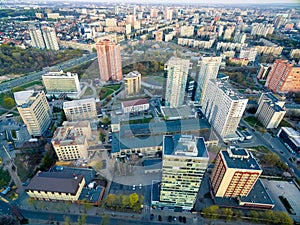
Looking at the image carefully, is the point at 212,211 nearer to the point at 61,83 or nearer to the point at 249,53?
the point at 61,83

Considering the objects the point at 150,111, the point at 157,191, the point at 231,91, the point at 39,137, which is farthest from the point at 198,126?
the point at 39,137

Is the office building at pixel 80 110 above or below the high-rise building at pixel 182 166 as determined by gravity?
below

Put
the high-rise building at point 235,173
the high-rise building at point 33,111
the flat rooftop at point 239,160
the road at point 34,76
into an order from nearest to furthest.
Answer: the high-rise building at point 235,173
the flat rooftop at point 239,160
the high-rise building at point 33,111
the road at point 34,76

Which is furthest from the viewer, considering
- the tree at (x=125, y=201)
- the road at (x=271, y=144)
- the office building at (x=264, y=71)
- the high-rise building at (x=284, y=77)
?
the office building at (x=264, y=71)

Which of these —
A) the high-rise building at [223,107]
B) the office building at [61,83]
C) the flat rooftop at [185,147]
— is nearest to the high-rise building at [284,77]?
the high-rise building at [223,107]

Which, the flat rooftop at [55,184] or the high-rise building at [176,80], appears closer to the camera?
the flat rooftop at [55,184]

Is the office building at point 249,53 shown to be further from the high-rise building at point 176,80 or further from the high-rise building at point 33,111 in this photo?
the high-rise building at point 33,111

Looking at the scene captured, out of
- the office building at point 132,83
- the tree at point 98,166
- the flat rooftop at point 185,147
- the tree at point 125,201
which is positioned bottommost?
the tree at point 98,166

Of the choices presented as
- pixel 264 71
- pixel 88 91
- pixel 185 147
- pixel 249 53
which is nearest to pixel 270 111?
pixel 264 71

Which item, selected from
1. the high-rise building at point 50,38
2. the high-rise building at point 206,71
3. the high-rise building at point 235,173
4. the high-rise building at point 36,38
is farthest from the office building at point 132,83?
the high-rise building at point 36,38
